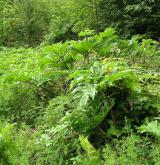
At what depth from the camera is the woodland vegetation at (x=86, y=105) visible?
11.7 feet

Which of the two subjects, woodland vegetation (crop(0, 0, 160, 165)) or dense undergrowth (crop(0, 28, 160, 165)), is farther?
woodland vegetation (crop(0, 0, 160, 165))

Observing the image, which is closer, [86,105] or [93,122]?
[93,122]

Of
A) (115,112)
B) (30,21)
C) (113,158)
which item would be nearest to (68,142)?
(115,112)

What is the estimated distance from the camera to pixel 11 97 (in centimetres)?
551

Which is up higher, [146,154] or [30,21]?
[146,154]

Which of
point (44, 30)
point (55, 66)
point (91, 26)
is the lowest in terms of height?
point (44, 30)

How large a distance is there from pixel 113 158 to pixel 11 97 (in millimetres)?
2729

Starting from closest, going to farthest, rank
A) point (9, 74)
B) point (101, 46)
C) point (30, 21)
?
point (9, 74) → point (101, 46) → point (30, 21)

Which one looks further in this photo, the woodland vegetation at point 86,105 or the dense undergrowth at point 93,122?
the woodland vegetation at point 86,105

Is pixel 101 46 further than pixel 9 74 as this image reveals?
Yes

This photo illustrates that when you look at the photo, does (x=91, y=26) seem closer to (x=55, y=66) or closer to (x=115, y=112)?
Answer: (x=55, y=66)

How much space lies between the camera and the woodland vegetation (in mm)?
3570

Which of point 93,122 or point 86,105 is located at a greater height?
point 86,105

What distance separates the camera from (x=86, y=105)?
395 cm
